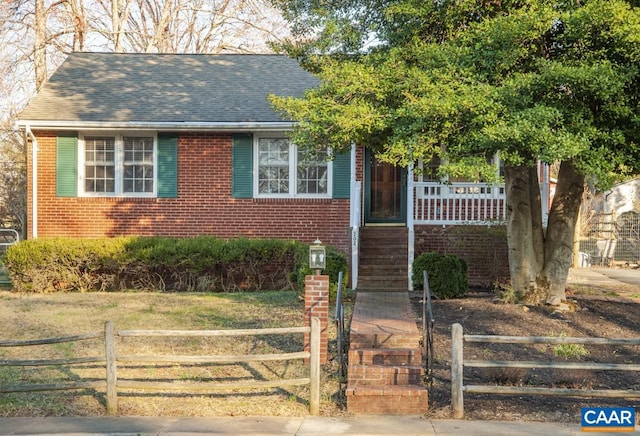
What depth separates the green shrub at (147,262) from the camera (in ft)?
47.0

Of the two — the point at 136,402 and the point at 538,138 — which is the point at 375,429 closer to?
the point at 136,402

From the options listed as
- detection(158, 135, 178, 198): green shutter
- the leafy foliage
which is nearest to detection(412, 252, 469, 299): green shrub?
the leafy foliage

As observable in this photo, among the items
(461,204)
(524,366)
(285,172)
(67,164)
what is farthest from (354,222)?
(524,366)

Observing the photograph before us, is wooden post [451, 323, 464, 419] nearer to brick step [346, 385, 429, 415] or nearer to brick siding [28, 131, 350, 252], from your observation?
brick step [346, 385, 429, 415]

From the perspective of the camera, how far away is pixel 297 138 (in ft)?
32.0

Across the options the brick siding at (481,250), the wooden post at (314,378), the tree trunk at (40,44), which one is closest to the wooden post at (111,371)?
the wooden post at (314,378)

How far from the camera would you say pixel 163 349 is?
9633mm

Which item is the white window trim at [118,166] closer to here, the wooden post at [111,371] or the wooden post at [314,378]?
the wooden post at [111,371]

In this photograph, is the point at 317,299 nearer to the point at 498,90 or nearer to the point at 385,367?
the point at 385,367

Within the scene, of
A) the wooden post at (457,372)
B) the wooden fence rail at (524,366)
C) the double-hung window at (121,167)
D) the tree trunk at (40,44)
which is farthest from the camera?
the tree trunk at (40,44)

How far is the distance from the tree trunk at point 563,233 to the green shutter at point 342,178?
535 centimetres

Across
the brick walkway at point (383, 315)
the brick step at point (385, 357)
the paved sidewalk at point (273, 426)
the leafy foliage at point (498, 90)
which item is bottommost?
the paved sidewalk at point (273, 426)

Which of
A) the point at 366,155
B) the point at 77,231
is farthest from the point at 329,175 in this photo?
the point at 77,231

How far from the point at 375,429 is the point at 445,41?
18.6 feet
